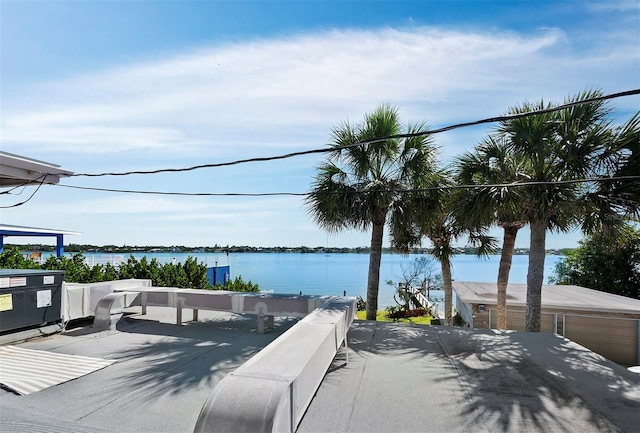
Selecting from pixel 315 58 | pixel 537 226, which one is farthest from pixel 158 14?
pixel 537 226

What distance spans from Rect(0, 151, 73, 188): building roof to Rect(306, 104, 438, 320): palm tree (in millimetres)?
5744

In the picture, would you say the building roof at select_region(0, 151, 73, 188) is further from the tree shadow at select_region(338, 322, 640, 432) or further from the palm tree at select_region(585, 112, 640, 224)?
the palm tree at select_region(585, 112, 640, 224)

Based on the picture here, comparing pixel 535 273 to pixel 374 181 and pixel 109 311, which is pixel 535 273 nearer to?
pixel 374 181

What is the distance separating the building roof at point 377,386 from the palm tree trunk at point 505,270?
15.3 ft

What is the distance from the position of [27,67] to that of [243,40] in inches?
165

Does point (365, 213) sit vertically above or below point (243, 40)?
below

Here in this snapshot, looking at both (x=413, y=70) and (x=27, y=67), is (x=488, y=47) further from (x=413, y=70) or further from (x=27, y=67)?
(x=27, y=67)

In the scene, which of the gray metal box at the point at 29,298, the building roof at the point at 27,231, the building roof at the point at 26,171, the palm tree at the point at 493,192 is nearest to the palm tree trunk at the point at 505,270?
the palm tree at the point at 493,192

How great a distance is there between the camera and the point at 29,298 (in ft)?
21.3

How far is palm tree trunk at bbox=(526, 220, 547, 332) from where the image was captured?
8.75m

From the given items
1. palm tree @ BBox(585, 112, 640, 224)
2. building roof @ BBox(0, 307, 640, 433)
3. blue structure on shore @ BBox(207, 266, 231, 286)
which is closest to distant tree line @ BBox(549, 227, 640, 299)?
palm tree @ BBox(585, 112, 640, 224)

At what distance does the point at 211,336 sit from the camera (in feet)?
22.7

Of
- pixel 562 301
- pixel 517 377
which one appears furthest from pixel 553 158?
pixel 562 301

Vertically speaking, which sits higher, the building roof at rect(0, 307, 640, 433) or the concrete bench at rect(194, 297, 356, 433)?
the concrete bench at rect(194, 297, 356, 433)
